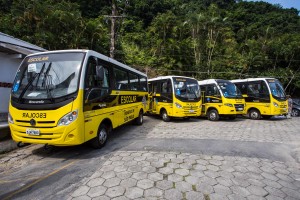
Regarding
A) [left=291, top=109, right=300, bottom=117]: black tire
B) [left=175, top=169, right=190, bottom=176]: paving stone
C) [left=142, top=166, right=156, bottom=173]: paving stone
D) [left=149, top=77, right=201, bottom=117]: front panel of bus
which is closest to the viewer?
[left=175, top=169, right=190, bottom=176]: paving stone

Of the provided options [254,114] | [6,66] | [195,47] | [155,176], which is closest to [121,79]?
[155,176]

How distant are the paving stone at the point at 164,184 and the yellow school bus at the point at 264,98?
11439 mm

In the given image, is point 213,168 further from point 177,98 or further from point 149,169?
point 177,98

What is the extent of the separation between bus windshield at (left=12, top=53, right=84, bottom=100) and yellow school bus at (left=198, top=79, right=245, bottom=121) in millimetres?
9236

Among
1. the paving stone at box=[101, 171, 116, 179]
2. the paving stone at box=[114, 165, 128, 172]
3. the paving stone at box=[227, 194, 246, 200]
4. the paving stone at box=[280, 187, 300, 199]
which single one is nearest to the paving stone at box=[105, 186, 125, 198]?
the paving stone at box=[101, 171, 116, 179]

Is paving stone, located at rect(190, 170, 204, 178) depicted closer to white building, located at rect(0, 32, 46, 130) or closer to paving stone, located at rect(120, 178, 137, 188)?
paving stone, located at rect(120, 178, 137, 188)

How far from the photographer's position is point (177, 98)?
36.9 feet

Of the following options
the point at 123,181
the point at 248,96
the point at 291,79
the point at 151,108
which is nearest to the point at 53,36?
the point at 151,108

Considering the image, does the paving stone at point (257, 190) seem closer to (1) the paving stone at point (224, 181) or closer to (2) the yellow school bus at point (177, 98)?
(1) the paving stone at point (224, 181)

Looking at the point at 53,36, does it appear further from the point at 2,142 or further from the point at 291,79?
the point at 291,79

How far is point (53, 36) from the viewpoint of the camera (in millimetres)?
19875

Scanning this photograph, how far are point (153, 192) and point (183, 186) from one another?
59 cm

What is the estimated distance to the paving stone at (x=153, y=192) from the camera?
361 cm

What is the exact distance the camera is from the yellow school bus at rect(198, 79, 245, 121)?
1244 centimetres
